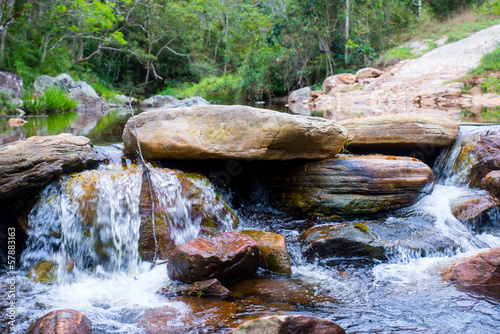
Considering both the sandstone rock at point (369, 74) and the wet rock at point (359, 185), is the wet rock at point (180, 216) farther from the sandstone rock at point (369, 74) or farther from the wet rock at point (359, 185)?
the sandstone rock at point (369, 74)

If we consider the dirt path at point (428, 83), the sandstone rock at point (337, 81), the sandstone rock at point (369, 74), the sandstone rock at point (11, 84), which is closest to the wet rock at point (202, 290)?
the dirt path at point (428, 83)

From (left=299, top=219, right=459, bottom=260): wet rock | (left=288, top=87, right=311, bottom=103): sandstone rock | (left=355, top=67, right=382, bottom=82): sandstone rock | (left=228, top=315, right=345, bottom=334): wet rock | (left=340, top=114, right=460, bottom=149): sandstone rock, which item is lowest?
(left=299, top=219, right=459, bottom=260): wet rock

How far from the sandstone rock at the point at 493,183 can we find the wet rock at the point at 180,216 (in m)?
2.81

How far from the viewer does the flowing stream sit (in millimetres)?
2410

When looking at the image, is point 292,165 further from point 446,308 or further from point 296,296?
point 446,308

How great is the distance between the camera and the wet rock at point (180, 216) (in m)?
3.48

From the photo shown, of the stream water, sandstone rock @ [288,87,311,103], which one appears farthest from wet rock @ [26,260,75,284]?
sandstone rock @ [288,87,311,103]

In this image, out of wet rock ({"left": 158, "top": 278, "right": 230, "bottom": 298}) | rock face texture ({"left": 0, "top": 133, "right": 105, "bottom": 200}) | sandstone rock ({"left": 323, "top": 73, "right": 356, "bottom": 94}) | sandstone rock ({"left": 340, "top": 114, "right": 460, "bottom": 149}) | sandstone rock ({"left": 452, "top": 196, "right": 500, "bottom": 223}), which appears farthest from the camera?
sandstone rock ({"left": 323, "top": 73, "right": 356, "bottom": 94})

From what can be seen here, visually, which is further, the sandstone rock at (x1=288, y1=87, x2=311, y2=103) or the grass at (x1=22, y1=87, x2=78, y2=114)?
the sandstone rock at (x1=288, y1=87, x2=311, y2=103)

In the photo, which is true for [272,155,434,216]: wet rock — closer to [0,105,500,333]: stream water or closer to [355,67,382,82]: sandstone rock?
[0,105,500,333]: stream water

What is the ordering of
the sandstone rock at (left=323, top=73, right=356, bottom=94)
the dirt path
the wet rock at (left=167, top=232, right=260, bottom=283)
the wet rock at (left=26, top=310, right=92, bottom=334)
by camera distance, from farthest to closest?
the sandstone rock at (left=323, top=73, right=356, bottom=94)
the dirt path
the wet rock at (left=167, top=232, right=260, bottom=283)
the wet rock at (left=26, top=310, right=92, bottom=334)

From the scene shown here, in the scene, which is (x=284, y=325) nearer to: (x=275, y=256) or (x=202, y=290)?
(x=202, y=290)

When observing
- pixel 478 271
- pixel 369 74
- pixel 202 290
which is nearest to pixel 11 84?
pixel 202 290

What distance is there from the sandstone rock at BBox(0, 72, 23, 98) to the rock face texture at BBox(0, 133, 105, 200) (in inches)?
440
